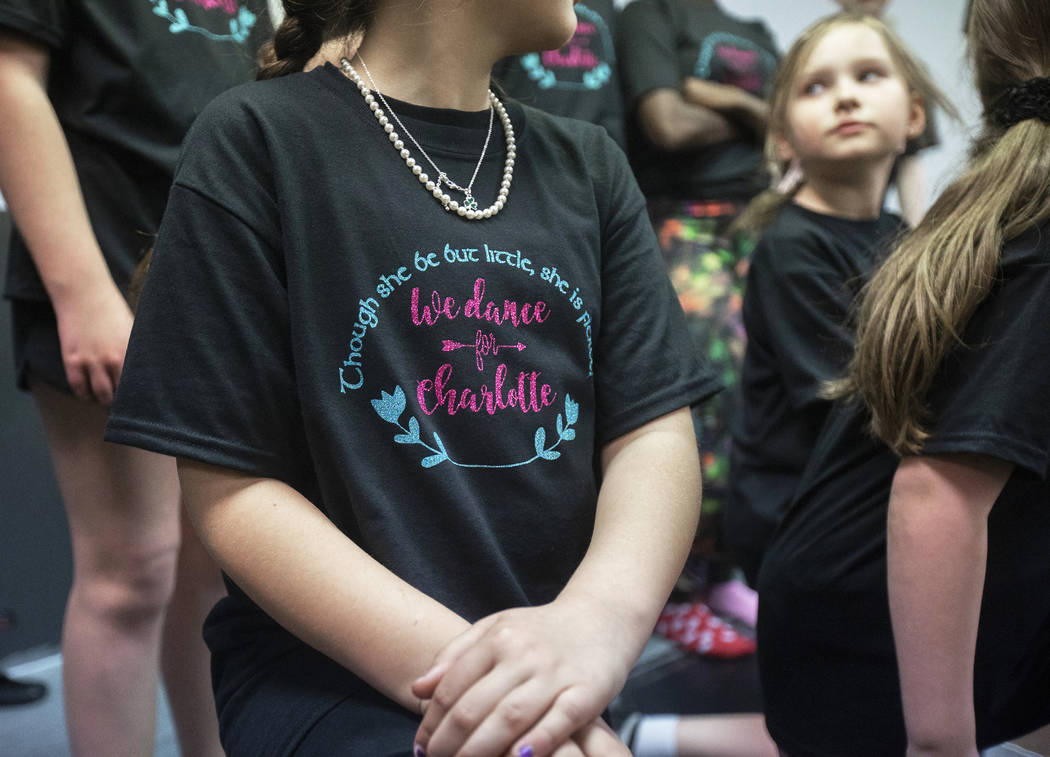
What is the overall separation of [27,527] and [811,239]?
59.0 inches

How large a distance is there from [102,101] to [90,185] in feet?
0.29

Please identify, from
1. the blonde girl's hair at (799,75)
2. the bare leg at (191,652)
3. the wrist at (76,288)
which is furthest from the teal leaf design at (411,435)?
the blonde girl's hair at (799,75)

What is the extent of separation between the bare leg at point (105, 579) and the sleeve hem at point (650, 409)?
53 cm

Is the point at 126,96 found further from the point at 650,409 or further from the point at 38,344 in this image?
the point at 650,409

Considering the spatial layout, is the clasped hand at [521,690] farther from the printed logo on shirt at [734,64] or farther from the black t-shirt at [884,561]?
the printed logo on shirt at [734,64]

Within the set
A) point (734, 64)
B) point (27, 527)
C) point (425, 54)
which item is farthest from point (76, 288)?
point (734, 64)

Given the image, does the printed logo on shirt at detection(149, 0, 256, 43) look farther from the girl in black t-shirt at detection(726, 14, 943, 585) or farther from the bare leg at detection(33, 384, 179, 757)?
the girl in black t-shirt at detection(726, 14, 943, 585)

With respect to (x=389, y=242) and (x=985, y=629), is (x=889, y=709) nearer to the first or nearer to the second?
(x=985, y=629)

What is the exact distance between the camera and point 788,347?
1351 mm

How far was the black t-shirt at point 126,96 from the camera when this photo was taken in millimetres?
990

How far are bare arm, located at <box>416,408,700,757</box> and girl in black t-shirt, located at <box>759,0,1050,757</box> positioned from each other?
0.22 meters

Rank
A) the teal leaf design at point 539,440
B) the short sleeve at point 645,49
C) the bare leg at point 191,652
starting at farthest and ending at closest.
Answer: the short sleeve at point 645,49 < the bare leg at point 191,652 < the teal leaf design at point 539,440

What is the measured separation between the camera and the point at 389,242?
2.46 ft

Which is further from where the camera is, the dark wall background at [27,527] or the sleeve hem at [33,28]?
the dark wall background at [27,527]
